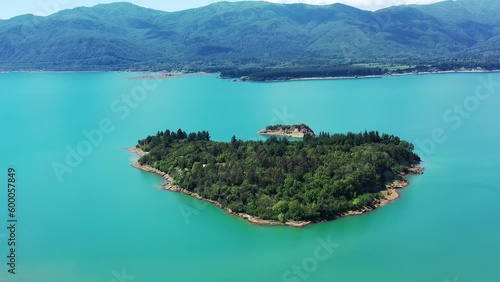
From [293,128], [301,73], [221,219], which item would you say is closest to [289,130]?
[293,128]

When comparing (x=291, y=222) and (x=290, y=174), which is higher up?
(x=290, y=174)

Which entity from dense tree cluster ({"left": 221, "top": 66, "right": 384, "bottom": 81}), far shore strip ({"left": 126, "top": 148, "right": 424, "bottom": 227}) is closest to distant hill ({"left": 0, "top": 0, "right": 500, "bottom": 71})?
dense tree cluster ({"left": 221, "top": 66, "right": 384, "bottom": 81})

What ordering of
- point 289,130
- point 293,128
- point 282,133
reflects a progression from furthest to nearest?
point 282,133
point 289,130
point 293,128

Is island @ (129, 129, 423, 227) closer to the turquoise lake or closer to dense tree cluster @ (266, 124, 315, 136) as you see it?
the turquoise lake

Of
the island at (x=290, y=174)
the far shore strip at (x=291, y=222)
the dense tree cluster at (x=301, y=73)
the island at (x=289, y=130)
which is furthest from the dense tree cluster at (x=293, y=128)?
the dense tree cluster at (x=301, y=73)

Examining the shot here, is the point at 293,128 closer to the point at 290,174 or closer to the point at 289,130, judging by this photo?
the point at 289,130

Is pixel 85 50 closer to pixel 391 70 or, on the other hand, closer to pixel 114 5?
pixel 114 5
